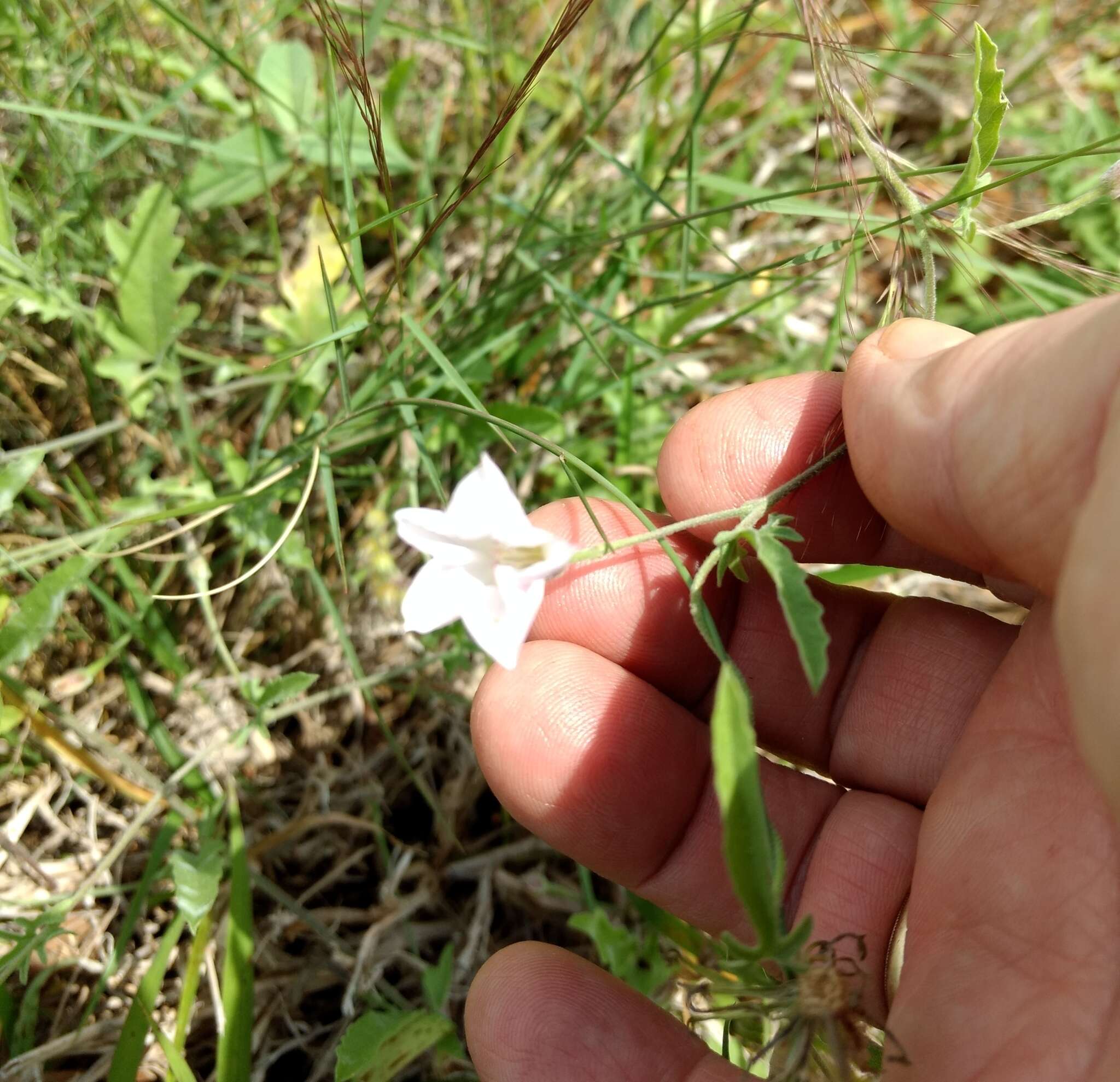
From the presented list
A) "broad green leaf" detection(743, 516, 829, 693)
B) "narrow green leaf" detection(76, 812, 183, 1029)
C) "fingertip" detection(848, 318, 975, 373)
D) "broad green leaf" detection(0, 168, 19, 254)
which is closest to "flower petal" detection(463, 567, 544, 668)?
"broad green leaf" detection(743, 516, 829, 693)

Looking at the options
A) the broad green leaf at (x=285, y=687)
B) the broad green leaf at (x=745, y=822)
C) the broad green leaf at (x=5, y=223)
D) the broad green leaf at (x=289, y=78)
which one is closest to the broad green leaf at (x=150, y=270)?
the broad green leaf at (x=5, y=223)

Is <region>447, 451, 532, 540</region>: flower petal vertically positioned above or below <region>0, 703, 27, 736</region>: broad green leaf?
above

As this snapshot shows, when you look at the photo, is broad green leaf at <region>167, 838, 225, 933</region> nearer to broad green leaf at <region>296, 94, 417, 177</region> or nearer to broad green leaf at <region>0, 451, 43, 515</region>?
broad green leaf at <region>0, 451, 43, 515</region>

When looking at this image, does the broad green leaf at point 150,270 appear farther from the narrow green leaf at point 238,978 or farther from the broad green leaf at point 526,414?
the narrow green leaf at point 238,978

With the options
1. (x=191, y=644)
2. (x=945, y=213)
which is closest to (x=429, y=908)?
(x=191, y=644)

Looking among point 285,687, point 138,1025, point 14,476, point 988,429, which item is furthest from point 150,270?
point 988,429
